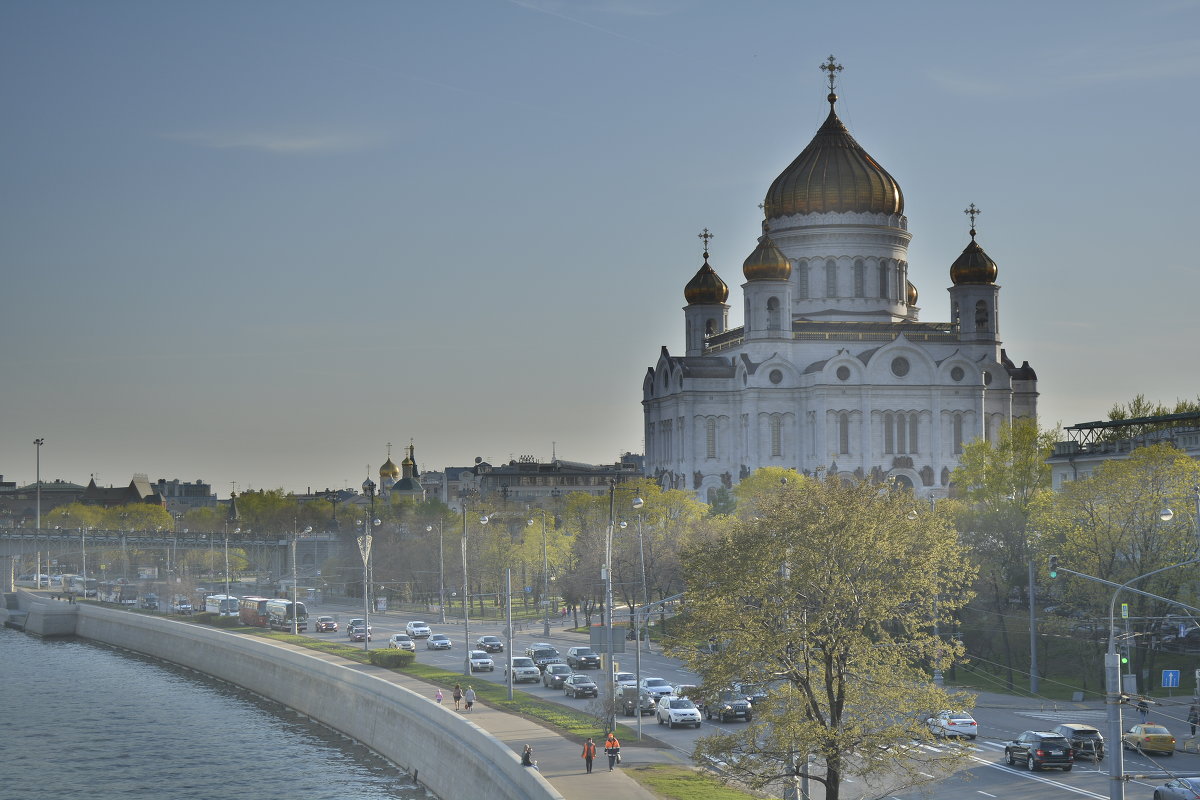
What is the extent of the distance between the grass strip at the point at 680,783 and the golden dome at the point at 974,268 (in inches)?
3645

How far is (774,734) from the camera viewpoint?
36188 mm

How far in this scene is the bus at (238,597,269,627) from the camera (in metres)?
106

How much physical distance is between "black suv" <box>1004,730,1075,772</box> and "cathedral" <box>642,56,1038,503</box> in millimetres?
72648

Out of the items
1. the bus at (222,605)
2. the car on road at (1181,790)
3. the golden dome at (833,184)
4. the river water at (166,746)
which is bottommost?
the river water at (166,746)

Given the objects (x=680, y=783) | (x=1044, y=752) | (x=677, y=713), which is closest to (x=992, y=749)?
(x=1044, y=752)

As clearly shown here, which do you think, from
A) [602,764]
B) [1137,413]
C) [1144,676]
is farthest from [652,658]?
[1137,413]

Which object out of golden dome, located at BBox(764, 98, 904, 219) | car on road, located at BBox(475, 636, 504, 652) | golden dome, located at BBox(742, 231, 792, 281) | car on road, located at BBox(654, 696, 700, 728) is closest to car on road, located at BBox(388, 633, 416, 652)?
car on road, located at BBox(475, 636, 504, 652)

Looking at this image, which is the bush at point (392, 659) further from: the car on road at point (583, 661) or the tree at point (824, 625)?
the tree at point (824, 625)

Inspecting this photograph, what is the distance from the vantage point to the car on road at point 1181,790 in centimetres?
3672

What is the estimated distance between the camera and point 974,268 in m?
129

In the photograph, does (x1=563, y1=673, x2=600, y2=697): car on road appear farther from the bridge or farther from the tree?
the bridge

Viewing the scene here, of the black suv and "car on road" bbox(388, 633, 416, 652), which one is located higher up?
the black suv

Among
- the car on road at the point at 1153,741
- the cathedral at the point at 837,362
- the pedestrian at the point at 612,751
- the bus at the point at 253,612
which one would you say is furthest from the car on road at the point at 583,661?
the cathedral at the point at 837,362

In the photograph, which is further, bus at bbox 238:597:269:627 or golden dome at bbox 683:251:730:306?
golden dome at bbox 683:251:730:306
